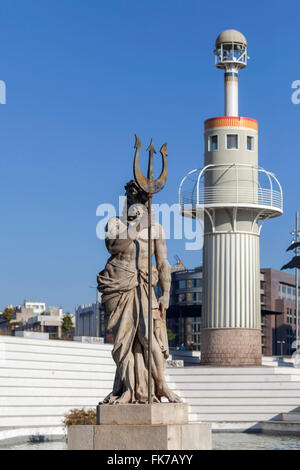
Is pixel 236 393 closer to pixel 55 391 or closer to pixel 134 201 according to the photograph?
pixel 55 391

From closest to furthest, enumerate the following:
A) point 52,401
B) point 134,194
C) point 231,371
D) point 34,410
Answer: point 134,194 < point 34,410 < point 52,401 < point 231,371

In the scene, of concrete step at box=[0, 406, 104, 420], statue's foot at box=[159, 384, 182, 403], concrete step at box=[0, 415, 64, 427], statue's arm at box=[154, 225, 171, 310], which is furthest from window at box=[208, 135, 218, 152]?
statue's foot at box=[159, 384, 182, 403]

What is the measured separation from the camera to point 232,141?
61438 millimetres

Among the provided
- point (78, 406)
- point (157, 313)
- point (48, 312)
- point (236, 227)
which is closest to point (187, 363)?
point (236, 227)

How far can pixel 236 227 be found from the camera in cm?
6075

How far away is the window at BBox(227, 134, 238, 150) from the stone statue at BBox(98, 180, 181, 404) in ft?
150

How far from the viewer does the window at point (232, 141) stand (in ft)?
201

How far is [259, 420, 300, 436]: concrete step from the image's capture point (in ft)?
172

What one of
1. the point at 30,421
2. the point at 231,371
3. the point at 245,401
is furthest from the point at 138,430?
the point at 231,371

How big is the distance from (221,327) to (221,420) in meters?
6.13

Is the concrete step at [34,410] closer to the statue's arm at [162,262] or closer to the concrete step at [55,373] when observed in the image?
the concrete step at [55,373]

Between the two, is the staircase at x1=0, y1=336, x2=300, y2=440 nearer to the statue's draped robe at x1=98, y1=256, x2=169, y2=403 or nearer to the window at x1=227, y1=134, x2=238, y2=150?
the window at x1=227, y1=134, x2=238, y2=150

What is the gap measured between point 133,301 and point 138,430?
2.12 metres
